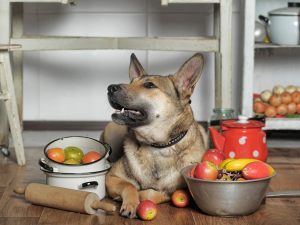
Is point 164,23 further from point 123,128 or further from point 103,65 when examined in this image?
point 123,128

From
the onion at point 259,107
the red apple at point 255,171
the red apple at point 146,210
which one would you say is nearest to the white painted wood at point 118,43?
the onion at point 259,107

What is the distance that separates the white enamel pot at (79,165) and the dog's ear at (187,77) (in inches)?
16.3

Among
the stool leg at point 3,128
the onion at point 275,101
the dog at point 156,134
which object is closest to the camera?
the dog at point 156,134

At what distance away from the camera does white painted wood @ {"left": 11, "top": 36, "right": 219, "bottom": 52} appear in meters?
3.78

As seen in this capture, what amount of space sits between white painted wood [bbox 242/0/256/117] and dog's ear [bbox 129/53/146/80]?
1185 millimetres

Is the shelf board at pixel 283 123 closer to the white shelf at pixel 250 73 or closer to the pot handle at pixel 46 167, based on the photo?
the white shelf at pixel 250 73

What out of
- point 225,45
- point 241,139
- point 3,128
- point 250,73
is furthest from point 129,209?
point 250,73

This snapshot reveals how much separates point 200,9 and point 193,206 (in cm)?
193

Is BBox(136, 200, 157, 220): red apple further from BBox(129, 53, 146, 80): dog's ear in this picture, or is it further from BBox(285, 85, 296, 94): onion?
BBox(285, 85, 296, 94): onion

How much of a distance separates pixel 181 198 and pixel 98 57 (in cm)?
192

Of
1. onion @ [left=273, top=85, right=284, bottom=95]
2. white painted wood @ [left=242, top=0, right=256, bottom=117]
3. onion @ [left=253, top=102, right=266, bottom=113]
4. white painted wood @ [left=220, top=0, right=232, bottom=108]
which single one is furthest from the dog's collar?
onion @ [left=273, top=85, right=284, bottom=95]

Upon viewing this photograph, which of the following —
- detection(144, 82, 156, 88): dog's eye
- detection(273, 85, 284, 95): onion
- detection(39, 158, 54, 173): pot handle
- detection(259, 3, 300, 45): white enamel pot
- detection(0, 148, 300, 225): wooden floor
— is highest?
detection(259, 3, 300, 45): white enamel pot

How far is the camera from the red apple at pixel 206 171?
2709 mm

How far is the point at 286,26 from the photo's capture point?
4250mm
